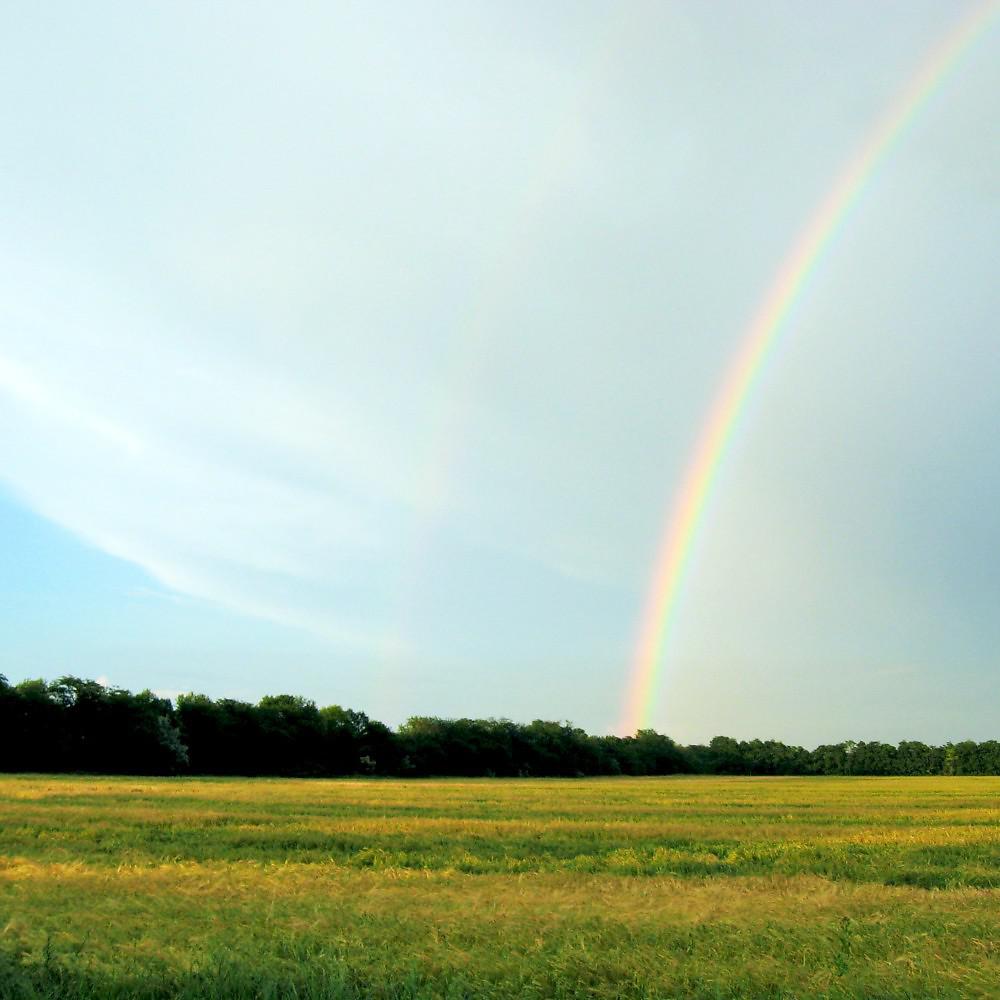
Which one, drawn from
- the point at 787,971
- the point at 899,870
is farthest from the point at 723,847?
the point at 787,971

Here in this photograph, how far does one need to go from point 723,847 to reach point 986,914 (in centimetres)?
1267

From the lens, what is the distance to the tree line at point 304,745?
Answer: 3305 inches

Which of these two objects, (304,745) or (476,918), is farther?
(304,745)

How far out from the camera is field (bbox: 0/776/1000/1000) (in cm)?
755

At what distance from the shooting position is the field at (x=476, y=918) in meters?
7.55

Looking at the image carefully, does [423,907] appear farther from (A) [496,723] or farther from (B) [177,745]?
(A) [496,723]

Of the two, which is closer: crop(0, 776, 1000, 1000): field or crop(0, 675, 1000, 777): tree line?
crop(0, 776, 1000, 1000): field

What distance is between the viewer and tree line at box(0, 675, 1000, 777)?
83.9m

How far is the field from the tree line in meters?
67.2

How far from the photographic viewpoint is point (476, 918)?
31.7 feet

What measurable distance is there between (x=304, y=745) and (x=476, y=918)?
102 m

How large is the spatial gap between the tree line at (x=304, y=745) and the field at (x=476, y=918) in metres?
67.2

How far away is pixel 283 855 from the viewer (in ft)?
65.2

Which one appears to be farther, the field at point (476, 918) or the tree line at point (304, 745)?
→ the tree line at point (304, 745)
